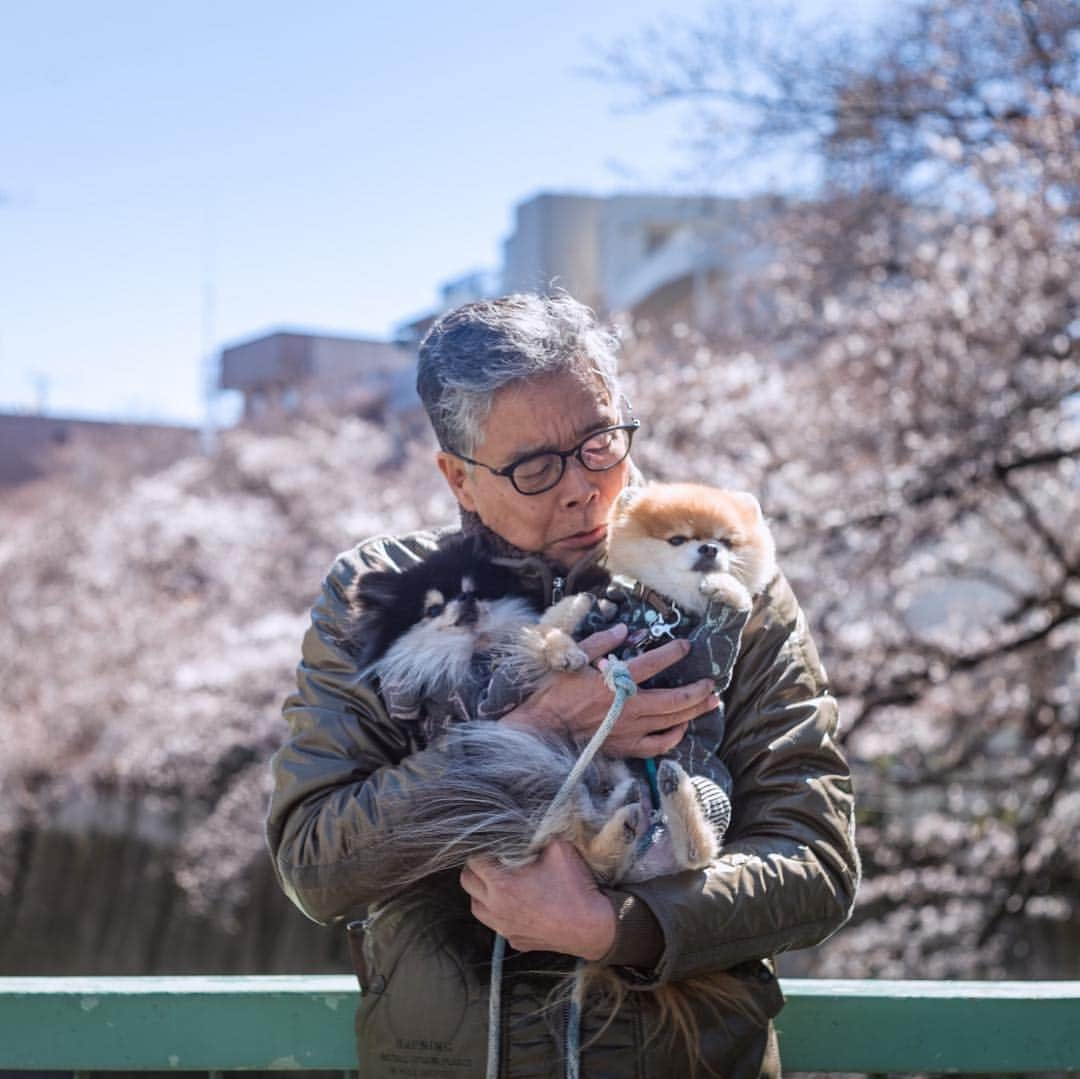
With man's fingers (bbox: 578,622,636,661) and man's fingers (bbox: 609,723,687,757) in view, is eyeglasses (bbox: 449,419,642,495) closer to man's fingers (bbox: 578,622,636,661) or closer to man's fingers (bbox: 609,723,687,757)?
man's fingers (bbox: 578,622,636,661)

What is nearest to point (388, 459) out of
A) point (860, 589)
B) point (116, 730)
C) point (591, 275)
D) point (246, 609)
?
point (246, 609)

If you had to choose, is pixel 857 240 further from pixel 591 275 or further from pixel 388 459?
pixel 591 275

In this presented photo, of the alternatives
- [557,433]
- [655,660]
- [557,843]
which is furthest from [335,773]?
[557,433]

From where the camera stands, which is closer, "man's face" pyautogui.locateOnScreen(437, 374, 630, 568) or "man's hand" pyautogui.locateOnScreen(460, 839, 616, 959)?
"man's hand" pyautogui.locateOnScreen(460, 839, 616, 959)

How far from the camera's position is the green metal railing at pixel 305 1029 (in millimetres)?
1982

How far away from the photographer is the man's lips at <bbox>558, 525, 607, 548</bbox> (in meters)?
1.82

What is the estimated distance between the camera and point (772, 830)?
1.61 metres

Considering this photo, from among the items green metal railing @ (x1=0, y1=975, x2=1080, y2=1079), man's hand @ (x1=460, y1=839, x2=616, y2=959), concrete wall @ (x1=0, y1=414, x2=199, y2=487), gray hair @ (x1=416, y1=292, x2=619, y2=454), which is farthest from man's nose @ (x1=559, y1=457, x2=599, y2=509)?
concrete wall @ (x1=0, y1=414, x2=199, y2=487)

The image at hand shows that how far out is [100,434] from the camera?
20062 mm

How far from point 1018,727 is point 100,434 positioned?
16.2 meters

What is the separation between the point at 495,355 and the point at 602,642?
1.39 ft

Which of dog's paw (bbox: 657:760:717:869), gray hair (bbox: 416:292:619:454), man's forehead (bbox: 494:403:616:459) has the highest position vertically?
gray hair (bbox: 416:292:619:454)

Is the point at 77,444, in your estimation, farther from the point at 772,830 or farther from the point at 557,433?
the point at 772,830

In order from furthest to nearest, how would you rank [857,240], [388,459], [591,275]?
[591,275]
[388,459]
[857,240]
